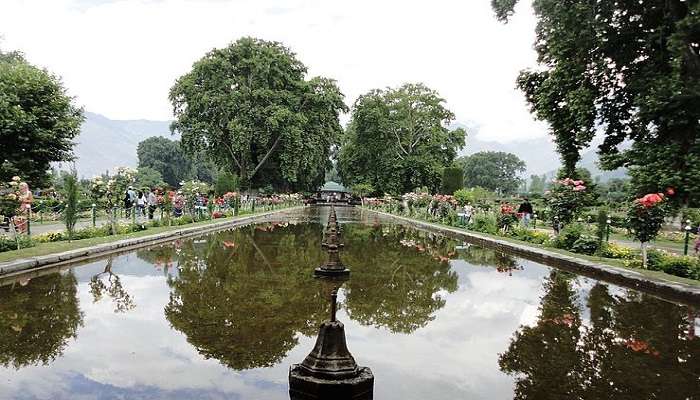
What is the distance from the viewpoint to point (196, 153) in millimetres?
44312

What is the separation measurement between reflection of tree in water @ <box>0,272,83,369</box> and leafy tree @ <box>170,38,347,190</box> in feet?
107

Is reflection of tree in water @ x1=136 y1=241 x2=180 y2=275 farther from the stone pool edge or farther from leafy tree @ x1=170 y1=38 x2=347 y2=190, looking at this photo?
leafy tree @ x1=170 y1=38 x2=347 y2=190

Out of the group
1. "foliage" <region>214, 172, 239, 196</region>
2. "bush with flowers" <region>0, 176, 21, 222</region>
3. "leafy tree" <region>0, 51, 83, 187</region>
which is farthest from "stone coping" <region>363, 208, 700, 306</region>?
"foliage" <region>214, 172, 239, 196</region>

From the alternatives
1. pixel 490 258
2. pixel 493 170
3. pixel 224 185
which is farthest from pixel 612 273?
pixel 493 170

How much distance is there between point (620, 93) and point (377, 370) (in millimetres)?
14680

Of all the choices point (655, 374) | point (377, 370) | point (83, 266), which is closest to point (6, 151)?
point (83, 266)

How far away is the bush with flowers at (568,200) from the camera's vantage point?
15180 millimetres

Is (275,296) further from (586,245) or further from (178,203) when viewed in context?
(178,203)

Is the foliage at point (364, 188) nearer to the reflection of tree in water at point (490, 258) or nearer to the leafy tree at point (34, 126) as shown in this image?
the leafy tree at point (34, 126)

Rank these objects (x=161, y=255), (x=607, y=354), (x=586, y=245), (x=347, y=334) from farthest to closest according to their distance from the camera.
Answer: (x=586, y=245)
(x=161, y=255)
(x=347, y=334)
(x=607, y=354)

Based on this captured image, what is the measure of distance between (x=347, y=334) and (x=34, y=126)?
23.6m

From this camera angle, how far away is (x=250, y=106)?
41.8 m

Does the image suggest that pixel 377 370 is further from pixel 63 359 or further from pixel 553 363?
pixel 63 359

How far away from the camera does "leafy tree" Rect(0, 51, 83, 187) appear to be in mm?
22812
